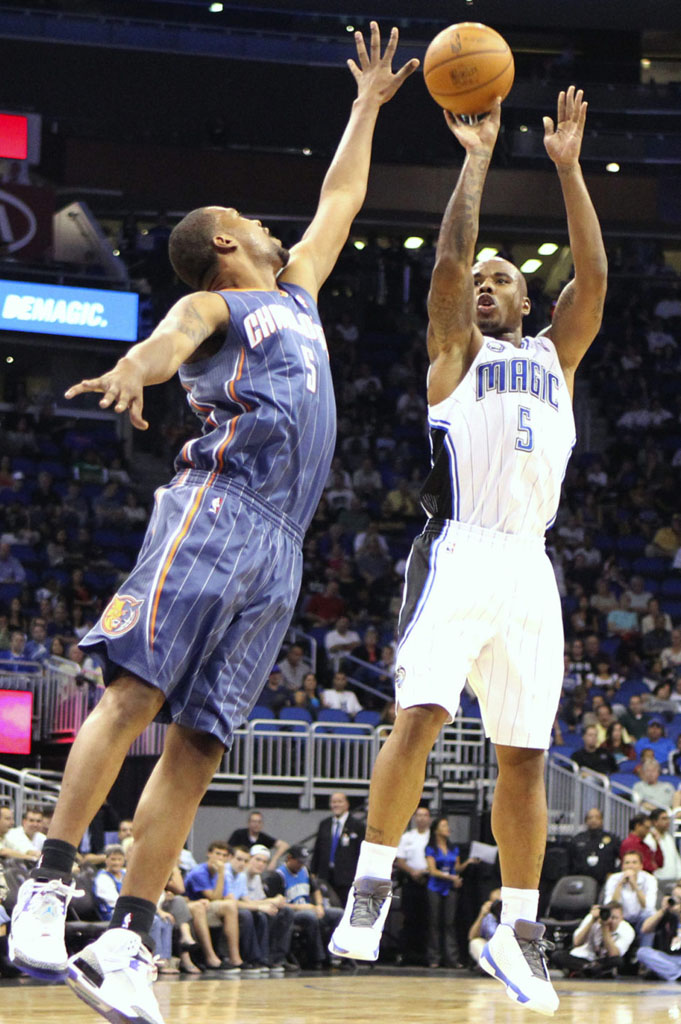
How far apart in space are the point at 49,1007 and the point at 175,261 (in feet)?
17.3

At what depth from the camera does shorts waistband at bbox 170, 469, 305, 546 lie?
490 cm

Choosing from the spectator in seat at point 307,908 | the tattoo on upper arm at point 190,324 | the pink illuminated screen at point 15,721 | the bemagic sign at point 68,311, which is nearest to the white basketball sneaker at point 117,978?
the tattoo on upper arm at point 190,324

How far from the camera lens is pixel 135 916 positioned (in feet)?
15.3

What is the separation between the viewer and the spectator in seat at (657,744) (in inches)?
691

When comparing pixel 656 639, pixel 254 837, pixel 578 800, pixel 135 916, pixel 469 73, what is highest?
pixel 469 73

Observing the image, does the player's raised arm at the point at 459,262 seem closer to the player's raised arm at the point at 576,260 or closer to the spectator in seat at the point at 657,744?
the player's raised arm at the point at 576,260

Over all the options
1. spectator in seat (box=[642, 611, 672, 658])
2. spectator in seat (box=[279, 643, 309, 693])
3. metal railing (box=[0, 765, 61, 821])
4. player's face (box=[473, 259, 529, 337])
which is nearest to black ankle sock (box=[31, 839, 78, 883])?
player's face (box=[473, 259, 529, 337])

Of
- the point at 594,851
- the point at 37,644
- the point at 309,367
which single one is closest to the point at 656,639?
the point at 594,851

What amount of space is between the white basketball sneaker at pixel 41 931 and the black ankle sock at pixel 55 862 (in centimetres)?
3

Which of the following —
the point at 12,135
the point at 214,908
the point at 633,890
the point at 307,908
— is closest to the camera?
the point at 214,908

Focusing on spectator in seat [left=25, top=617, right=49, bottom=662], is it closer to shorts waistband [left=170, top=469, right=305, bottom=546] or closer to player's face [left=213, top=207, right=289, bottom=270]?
player's face [left=213, top=207, right=289, bottom=270]

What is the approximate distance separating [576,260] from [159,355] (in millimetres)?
2492

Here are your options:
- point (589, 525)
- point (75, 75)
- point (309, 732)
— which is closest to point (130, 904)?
point (309, 732)

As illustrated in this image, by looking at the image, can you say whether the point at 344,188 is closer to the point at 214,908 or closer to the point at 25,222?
the point at 214,908
